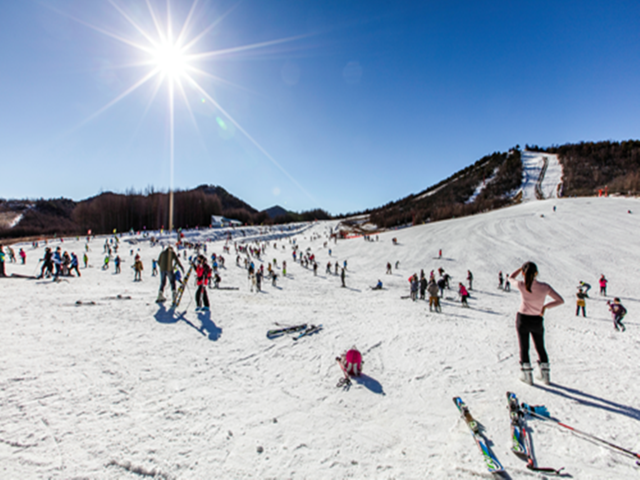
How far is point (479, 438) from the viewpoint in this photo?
2.93 metres

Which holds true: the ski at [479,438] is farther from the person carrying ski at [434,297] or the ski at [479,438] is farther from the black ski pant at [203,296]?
the person carrying ski at [434,297]

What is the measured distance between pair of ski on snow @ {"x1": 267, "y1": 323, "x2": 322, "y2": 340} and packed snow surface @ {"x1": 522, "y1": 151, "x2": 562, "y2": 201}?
8371 cm

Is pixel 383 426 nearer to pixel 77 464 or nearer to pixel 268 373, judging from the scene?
pixel 268 373

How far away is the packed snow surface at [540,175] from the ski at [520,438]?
8500 cm

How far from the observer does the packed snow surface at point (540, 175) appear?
7456cm

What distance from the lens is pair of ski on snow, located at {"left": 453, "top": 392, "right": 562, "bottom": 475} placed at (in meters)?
2.57

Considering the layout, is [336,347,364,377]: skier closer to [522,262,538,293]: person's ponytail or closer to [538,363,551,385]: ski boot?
[538,363,551,385]: ski boot

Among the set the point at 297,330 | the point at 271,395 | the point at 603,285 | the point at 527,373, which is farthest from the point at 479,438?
the point at 603,285

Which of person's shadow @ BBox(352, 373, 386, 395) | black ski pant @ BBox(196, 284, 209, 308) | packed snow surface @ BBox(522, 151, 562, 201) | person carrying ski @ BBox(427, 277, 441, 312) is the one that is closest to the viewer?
person's shadow @ BBox(352, 373, 386, 395)

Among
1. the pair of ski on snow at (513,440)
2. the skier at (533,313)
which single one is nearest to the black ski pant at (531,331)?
the skier at (533,313)

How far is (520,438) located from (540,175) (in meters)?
118

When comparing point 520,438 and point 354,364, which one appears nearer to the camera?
point 520,438

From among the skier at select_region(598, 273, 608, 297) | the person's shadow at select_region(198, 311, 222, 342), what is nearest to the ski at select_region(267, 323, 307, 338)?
the person's shadow at select_region(198, 311, 222, 342)

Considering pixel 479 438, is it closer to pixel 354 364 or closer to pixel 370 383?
pixel 370 383
